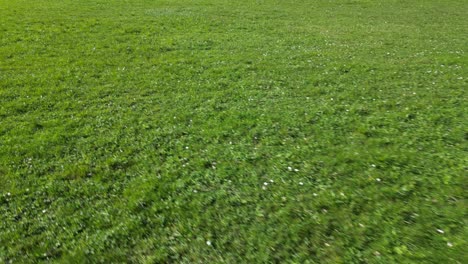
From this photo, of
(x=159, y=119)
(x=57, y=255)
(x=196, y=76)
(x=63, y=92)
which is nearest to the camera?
(x=57, y=255)

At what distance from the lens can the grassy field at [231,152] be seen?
4930 mm

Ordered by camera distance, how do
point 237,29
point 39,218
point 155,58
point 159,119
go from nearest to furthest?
point 39,218
point 159,119
point 155,58
point 237,29

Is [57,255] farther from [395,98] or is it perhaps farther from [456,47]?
[456,47]

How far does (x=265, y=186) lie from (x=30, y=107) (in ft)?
22.9

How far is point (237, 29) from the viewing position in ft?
63.4

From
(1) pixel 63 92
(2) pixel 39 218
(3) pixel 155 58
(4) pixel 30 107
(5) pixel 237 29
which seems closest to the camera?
(2) pixel 39 218

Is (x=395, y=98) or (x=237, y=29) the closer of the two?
(x=395, y=98)

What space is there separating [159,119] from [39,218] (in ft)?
12.7

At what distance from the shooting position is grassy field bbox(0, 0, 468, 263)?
4.93m

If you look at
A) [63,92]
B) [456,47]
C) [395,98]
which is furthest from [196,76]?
[456,47]

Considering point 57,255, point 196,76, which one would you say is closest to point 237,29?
point 196,76

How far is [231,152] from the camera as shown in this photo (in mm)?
7262

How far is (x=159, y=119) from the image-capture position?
878 cm

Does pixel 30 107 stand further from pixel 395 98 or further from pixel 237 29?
pixel 237 29
